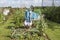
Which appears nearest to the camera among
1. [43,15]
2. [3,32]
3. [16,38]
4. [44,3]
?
[16,38]

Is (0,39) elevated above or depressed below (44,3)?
below

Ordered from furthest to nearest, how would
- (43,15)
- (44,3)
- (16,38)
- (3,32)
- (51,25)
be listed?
(44,3)
(43,15)
(51,25)
(3,32)
(16,38)

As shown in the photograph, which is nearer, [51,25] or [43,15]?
[51,25]

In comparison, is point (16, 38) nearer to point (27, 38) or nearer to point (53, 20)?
point (27, 38)

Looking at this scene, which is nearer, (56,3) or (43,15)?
(43,15)

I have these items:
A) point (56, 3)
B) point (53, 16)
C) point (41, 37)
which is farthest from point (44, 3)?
point (41, 37)

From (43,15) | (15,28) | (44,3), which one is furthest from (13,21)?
(44,3)

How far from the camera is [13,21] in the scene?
16.4 ft

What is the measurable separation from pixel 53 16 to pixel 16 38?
1.34m

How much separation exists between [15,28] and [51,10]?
1.12 metres

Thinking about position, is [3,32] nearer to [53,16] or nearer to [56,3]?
[53,16]

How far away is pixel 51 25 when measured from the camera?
16.2ft

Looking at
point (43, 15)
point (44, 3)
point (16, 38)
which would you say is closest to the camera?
point (16, 38)

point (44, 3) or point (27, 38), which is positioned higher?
point (44, 3)
